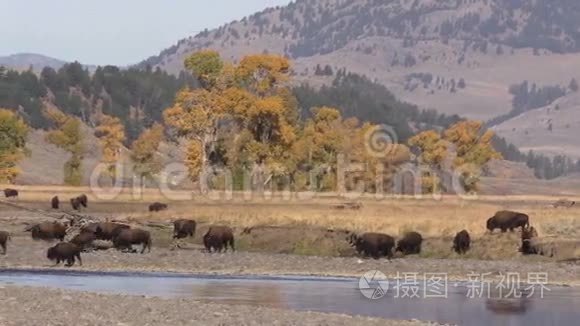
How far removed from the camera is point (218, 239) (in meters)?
43.0

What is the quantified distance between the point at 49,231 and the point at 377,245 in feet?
45.5

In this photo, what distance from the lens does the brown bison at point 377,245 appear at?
40.0 metres

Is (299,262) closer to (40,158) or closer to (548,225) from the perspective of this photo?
(548,225)

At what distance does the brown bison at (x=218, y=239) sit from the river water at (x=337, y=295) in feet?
26.4

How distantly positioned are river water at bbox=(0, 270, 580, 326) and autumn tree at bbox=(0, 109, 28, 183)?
7613cm

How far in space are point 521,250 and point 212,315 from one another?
2093 centimetres

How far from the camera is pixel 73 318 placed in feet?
64.6

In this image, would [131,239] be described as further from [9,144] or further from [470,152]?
[470,152]

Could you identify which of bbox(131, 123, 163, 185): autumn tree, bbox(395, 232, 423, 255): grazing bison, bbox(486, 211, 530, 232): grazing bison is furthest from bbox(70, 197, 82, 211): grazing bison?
bbox(131, 123, 163, 185): autumn tree

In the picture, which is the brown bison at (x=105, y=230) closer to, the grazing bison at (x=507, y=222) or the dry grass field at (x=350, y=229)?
the dry grass field at (x=350, y=229)

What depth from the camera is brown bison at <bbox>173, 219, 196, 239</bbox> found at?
46094 millimetres

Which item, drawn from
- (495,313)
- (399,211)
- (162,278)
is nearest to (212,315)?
(495,313)

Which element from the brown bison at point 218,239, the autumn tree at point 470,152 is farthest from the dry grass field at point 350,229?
the autumn tree at point 470,152

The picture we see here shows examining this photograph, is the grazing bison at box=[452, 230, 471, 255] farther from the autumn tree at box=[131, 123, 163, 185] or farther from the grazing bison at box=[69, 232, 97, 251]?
the autumn tree at box=[131, 123, 163, 185]
